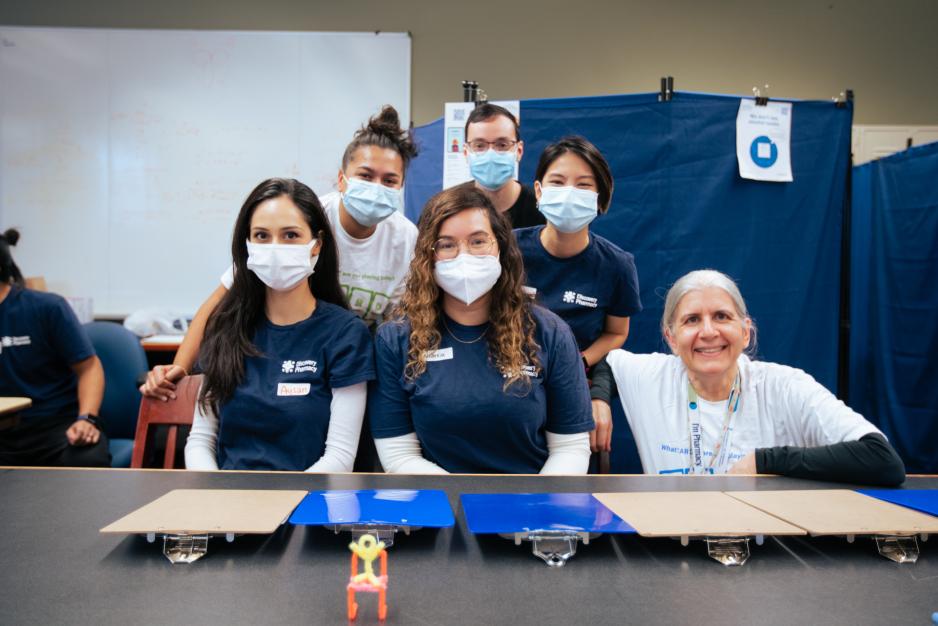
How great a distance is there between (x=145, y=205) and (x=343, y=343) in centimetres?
332

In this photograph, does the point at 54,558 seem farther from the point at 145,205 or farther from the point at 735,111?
the point at 145,205

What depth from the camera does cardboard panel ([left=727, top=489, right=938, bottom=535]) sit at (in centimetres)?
86

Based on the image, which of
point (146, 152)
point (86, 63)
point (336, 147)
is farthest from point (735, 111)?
point (86, 63)

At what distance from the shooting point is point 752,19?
169 inches

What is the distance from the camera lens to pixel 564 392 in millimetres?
1469

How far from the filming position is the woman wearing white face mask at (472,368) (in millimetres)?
1396

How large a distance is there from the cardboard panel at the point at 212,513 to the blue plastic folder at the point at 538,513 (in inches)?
11.3

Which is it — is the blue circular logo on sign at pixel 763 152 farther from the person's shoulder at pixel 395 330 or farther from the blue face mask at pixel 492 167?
the person's shoulder at pixel 395 330

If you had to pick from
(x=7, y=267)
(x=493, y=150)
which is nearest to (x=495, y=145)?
(x=493, y=150)

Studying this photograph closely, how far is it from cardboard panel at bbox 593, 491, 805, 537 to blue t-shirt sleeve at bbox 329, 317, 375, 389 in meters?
0.66

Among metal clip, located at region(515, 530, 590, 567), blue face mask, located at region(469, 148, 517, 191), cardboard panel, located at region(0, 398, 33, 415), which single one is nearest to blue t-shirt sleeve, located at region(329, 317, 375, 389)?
metal clip, located at region(515, 530, 590, 567)

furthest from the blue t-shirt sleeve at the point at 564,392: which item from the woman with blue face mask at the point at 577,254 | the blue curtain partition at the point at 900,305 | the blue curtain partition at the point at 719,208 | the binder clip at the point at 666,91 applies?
the blue curtain partition at the point at 900,305

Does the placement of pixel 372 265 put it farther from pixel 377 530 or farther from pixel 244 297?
pixel 377 530

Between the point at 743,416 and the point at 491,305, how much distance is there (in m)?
0.68
